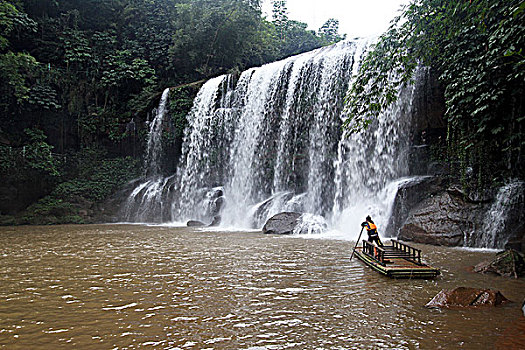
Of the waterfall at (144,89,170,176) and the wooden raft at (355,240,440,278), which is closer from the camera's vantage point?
the wooden raft at (355,240,440,278)

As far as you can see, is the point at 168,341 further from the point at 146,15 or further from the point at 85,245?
the point at 146,15

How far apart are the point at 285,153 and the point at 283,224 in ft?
18.7

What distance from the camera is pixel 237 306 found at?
4.76 meters

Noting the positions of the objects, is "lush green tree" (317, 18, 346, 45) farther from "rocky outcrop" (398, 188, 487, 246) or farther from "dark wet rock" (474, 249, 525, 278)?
"dark wet rock" (474, 249, 525, 278)

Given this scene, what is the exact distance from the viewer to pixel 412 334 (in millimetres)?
3805

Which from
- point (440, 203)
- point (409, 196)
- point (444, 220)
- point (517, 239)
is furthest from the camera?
point (409, 196)

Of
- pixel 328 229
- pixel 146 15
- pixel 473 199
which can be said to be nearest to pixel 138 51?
pixel 146 15

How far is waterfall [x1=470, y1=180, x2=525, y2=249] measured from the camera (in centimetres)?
1046

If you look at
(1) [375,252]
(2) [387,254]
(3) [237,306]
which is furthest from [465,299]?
(2) [387,254]

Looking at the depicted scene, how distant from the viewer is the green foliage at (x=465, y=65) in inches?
293

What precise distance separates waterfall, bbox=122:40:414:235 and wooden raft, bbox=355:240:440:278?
606 centimetres

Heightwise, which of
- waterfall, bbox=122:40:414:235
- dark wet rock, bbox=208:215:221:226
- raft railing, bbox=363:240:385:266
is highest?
waterfall, bbox=122:40:414:235

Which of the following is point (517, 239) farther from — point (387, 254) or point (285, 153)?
point (285, 153)

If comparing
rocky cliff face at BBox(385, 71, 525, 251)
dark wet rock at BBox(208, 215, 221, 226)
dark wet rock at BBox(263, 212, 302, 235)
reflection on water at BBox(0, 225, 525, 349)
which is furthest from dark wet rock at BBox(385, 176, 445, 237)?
dark wet rock at BBox(208, 215, 221, 226)
